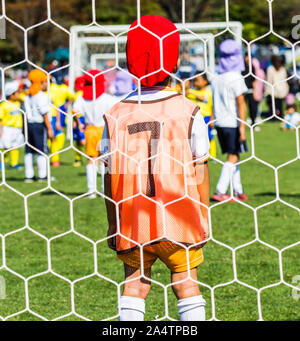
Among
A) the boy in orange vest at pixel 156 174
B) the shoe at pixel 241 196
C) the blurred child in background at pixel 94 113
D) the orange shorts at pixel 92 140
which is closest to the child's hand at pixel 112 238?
the boy in orange vest at pixel 156 174

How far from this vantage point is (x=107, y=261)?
195 inches

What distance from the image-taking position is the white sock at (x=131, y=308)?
2820 millimetres

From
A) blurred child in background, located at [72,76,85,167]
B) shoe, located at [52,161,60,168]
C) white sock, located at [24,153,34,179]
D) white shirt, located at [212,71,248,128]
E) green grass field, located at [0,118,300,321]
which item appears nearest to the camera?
green grass field, located at [0,118,300,321]

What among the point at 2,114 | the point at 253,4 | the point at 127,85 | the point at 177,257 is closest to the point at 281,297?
the point at 177,257

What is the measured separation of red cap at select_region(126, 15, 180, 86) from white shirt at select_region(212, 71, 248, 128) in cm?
380

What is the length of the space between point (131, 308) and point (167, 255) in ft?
0.86

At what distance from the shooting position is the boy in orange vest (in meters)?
2.72

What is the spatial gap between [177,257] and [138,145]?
48 cm

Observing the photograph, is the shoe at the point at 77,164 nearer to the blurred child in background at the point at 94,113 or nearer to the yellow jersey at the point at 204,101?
the yellow jersey at the point at 204,101

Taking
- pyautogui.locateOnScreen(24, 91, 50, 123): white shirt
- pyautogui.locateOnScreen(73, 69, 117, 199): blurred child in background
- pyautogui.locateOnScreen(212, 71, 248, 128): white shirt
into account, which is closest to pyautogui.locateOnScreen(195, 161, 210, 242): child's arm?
pyautogui.locateOnScreen(212, 71, 248, 128): white shirt

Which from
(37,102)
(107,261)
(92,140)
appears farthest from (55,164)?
(107,261)

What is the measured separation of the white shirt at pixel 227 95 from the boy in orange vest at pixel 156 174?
383 cm

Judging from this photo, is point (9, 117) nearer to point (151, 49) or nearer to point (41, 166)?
point (41, 166)

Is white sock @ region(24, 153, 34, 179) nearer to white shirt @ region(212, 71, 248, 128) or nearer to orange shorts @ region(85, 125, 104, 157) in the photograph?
orange shorts @ region(85, 125, 104, 157)
